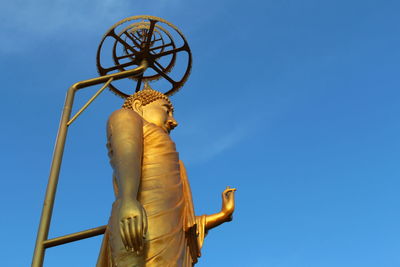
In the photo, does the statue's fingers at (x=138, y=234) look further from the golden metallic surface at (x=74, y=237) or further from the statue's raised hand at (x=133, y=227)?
the golden metallic surface at (x=74, y=237)

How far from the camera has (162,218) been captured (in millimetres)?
5113

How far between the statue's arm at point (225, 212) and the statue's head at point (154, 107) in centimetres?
103

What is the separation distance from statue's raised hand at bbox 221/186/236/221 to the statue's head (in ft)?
3.30

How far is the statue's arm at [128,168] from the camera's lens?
14.9 ft

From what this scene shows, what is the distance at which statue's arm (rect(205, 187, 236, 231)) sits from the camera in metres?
6.04

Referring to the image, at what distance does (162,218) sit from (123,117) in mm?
1180

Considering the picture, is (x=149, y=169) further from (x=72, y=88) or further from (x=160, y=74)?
(x=160, y=74)

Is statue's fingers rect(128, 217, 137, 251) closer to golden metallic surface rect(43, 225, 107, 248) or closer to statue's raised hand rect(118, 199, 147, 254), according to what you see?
statue's raised hand rect(118, 199, 147, 254)

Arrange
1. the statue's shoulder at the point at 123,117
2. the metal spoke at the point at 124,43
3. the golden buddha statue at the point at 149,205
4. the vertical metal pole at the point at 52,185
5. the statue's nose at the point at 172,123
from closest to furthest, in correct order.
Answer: the vertical metal pole at the point at 52,185, the golden buddha statue at the point at 149,205, the statue's shoulder at the point at 123,117, the statue's nose at the point at 172,123, the metal spoke at the point at 124,43

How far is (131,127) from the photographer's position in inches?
218

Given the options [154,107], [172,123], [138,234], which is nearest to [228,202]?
[172,123]

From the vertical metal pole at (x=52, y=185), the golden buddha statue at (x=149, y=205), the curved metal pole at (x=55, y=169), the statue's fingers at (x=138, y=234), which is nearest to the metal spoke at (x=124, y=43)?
the golden buddha statue at (x=149, y=205)

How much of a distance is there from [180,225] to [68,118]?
1480mm

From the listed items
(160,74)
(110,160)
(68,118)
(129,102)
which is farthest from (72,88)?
(160,74)
